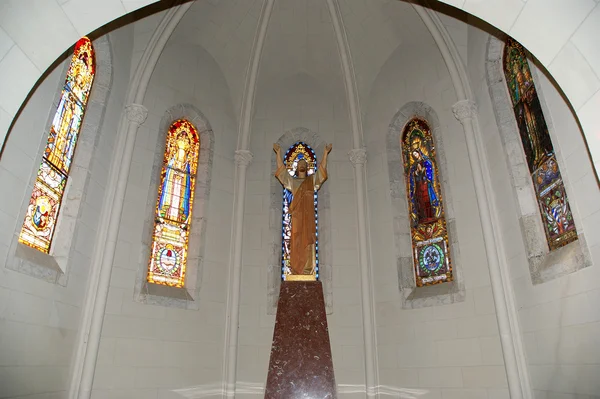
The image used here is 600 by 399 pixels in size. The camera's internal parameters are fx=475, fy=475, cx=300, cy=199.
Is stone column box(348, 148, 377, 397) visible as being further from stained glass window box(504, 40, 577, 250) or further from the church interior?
stained glass window box(504, 40, 577, 250)

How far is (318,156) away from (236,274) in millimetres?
3079

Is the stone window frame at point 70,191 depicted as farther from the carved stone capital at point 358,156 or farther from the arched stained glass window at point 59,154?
the carved stone capital at point 358,156

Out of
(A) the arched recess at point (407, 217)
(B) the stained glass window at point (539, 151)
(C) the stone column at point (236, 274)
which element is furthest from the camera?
(C) the stone column at point (236, 274)

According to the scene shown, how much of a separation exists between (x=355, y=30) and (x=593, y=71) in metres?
6.79

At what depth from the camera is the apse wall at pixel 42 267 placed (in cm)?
505

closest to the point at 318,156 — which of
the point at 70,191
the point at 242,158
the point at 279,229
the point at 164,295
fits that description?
the point at 242,158

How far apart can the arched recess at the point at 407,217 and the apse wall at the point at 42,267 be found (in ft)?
16.3

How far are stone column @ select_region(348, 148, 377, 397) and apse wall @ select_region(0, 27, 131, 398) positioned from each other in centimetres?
443

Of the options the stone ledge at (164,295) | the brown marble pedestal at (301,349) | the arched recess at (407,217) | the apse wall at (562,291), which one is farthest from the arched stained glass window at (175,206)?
the apse wall at (562,291)

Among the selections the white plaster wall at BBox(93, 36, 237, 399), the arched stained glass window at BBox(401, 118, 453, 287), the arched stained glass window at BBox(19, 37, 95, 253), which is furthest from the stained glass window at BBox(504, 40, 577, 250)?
the arched stained glass window at BBox(19, 37, 95, 253)

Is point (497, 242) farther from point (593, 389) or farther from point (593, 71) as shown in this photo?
point (593, 71)

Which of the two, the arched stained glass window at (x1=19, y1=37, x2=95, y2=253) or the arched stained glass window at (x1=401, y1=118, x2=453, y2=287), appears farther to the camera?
the arched stained glass window at (x1=401, y1=118, x2=453, y2=287)

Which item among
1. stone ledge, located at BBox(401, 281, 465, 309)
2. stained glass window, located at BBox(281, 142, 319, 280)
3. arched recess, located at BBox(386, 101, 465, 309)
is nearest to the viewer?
stone ledge, located at BBox(401, 281, 465, 309)

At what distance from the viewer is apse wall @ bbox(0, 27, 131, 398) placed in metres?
5.05
